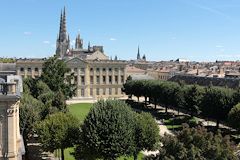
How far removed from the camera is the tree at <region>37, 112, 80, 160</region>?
1570 inches

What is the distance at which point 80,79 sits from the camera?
384 feet

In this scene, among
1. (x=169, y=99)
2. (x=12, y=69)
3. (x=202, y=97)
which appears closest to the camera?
(x=202, y=97)

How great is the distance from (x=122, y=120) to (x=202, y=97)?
34.5m

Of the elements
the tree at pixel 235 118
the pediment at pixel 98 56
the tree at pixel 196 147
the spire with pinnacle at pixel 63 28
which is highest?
the spire with pinnacle at pixel 63 28

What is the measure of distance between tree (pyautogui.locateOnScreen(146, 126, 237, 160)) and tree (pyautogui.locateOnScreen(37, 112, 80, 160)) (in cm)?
1566

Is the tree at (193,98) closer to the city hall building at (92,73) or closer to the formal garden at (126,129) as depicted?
the formal garden at (126,129)

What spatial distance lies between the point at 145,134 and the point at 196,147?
42.3ft

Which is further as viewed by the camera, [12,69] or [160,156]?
[12,69]

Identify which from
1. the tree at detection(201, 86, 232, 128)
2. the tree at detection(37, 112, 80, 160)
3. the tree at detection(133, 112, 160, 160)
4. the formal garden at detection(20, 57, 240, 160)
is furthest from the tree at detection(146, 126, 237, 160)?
the tree at detection(201, 86, 232, 128)

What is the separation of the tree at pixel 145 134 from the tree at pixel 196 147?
1138 cm

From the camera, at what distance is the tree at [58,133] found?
1570 inches

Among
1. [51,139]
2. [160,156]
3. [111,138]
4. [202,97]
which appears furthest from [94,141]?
[202,97]

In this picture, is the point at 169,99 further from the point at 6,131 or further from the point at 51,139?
the point at 6,131

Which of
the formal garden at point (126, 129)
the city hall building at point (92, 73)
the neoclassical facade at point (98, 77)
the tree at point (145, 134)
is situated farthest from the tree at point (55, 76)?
the tree at point (145, 134)
